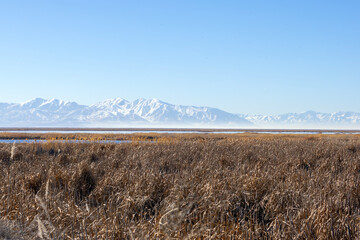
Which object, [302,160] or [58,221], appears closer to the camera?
[58,221]

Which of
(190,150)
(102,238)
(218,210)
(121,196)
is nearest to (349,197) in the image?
(218,210)

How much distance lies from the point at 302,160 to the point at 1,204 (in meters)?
8.94

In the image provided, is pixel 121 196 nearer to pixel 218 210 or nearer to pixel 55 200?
pixel 55 200

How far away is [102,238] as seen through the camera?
12.0ft

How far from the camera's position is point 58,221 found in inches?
177

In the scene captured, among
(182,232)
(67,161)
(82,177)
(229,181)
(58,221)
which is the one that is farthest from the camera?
(67,161)

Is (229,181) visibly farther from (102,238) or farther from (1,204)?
(1,204)

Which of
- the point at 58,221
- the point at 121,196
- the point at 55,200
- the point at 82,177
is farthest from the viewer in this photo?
the point at 82,177

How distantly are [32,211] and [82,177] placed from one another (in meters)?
2.59

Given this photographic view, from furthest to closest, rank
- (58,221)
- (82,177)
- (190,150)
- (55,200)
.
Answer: (190,150), (82,177), (55,200), (58,221)

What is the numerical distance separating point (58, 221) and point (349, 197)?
15.3 ft

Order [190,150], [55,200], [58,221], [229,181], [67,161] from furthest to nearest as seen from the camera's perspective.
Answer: [190,150], [67,161], [229,181], [55,200], [58,221]

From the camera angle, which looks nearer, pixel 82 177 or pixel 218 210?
pixel 218 210

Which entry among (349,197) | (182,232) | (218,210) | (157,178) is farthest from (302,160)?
(182,232)
